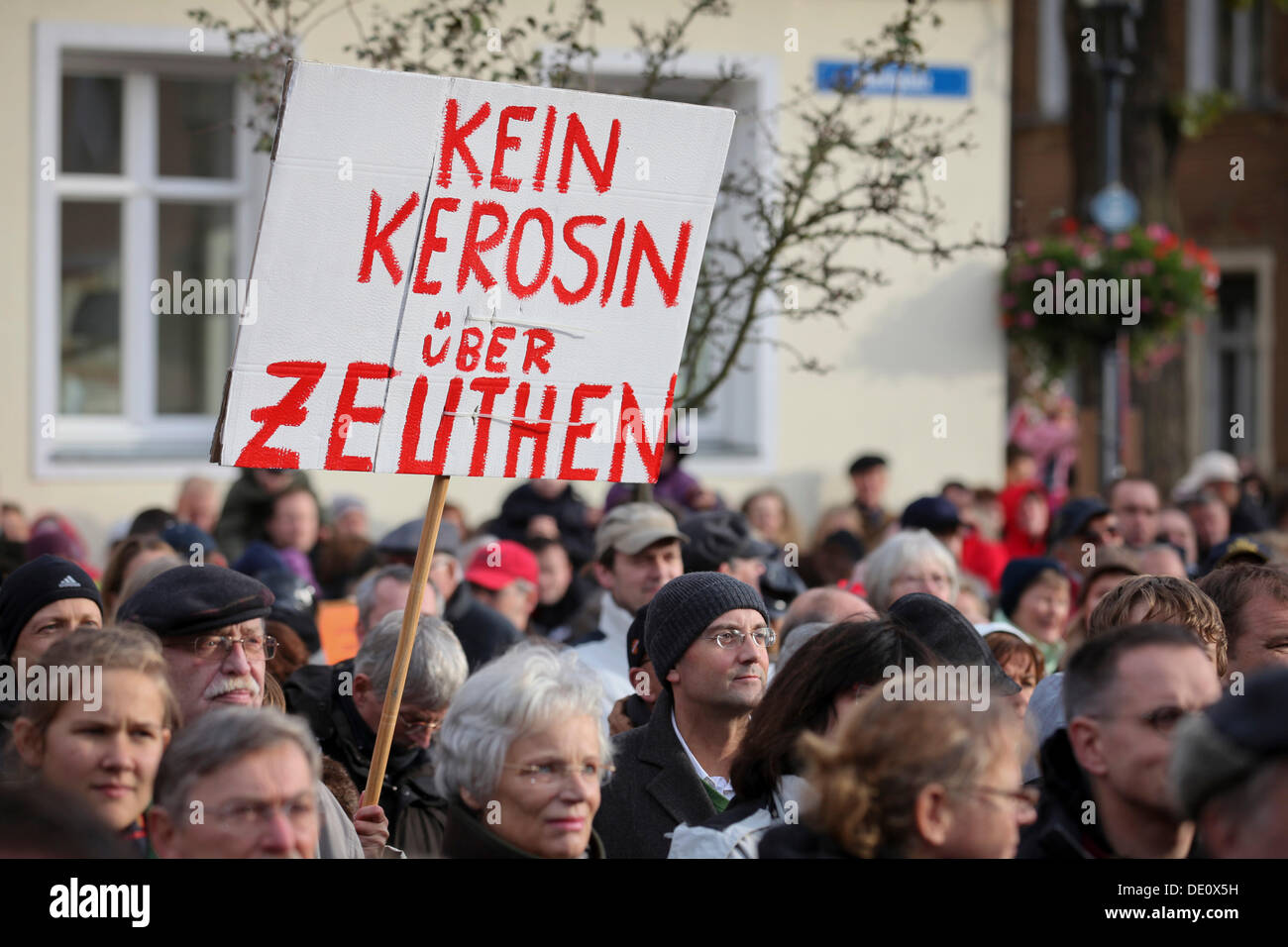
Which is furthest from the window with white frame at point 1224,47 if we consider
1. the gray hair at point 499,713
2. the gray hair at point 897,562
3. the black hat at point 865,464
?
the gray hair at point 499,713

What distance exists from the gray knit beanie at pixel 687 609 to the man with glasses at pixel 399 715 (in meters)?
0.50

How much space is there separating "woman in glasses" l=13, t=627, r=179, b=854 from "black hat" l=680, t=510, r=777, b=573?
3332mm

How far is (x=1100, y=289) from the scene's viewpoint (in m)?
12.7

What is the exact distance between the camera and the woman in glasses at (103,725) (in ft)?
10.4

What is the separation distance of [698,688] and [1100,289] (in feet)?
30.1

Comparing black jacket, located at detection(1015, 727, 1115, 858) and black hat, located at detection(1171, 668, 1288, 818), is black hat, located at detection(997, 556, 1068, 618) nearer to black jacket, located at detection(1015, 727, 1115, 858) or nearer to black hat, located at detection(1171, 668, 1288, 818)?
black jacket, located at detection(1015, 727, 1115, 858)

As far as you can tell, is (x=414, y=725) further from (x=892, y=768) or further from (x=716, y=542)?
(x=716, y=542)

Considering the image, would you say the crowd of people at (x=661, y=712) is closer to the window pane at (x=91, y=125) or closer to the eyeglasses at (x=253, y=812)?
the eyeglasses at (x=253, y=812)

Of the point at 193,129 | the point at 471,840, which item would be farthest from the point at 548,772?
the point at 193,129

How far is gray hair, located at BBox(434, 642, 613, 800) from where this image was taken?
3.32 m

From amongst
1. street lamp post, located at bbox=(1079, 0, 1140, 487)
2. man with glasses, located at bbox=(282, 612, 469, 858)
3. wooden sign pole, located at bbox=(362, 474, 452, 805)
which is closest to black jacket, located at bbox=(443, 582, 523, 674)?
man with glasses, located at bbox=(282, 612, 469, 858)
